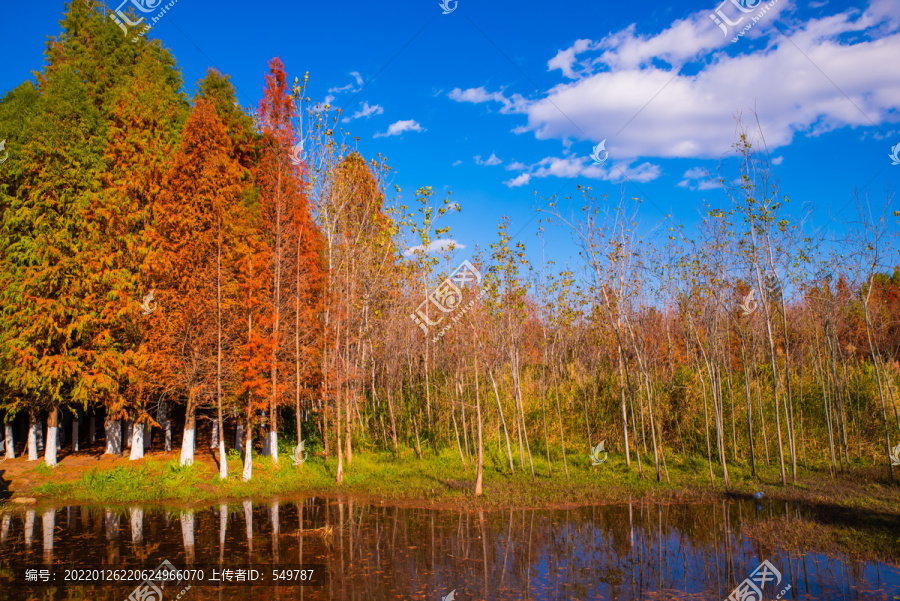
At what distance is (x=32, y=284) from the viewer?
696 inches

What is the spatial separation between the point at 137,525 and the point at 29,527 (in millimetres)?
2626

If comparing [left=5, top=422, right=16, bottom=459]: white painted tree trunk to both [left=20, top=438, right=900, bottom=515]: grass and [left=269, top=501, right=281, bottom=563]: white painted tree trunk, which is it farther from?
[left=269, top=501, right=281, bottom=563]: white painted tree trunk

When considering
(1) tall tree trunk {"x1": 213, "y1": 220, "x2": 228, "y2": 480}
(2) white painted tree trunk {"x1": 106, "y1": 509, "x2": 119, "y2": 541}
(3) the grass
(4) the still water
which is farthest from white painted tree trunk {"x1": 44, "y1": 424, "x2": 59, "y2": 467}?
(1) tall tree trunk {"x1": 213, "y1": 220, "x2": 228, "y2": 480}

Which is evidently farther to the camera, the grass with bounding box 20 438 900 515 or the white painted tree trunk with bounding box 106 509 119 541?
the grass with bounding box 20 438 900 515

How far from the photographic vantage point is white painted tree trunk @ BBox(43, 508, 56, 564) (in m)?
10.7

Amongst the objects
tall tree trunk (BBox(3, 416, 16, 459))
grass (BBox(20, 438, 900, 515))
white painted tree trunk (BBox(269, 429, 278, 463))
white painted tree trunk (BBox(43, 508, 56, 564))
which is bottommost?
grass (BBox(20, 438, 900, 515))

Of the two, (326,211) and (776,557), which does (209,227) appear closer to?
(326,211)

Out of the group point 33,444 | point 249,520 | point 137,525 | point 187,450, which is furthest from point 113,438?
point 249,520

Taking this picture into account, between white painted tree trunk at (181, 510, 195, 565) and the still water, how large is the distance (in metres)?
0.05

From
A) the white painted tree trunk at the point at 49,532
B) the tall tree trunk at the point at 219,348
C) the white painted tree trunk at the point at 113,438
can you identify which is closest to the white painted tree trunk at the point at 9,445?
the white painted tree trunk at the point at 113,438

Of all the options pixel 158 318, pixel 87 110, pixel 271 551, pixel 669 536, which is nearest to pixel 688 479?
pixel 669 536

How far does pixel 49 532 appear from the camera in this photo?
12586 mm

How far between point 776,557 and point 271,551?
10.1 metres

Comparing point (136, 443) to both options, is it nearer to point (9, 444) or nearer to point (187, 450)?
point (187, 450)
